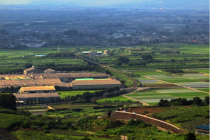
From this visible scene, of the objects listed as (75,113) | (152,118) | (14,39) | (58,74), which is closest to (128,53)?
(58,74)

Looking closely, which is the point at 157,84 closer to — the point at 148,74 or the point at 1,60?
the point at 148,74

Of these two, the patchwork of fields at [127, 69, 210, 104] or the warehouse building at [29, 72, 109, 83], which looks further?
the warehouse building at [29, 72, 109, 83]

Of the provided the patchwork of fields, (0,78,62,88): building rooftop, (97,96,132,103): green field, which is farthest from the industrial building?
the patchwork of fields

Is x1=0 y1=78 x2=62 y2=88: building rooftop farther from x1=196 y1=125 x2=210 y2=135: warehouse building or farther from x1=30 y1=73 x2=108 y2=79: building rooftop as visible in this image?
x1=196 y1=125 x2=210 y2=135: warehouse building

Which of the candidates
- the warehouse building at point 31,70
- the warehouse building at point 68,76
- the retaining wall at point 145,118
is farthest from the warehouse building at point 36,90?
the retaining wall at point 145,118

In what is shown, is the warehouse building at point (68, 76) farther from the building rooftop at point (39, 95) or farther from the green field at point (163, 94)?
the building rooftop at point (39, 95)
